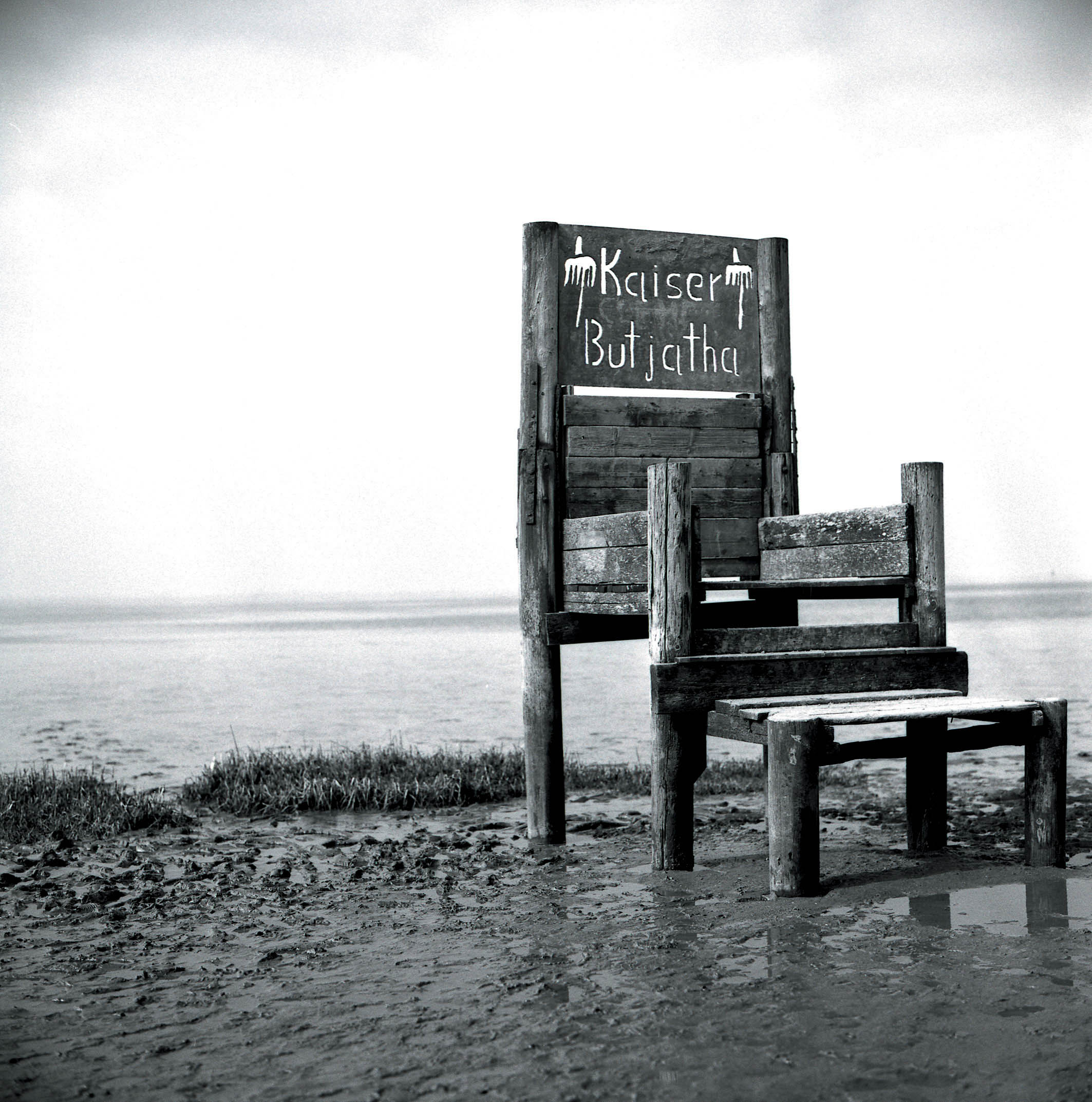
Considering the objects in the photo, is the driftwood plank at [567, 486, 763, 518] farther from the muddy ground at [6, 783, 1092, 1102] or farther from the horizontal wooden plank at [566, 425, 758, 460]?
the muddy ground at [6, 783, 1092, 1102]

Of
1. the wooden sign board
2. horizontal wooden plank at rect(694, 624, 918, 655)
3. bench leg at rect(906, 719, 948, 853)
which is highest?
the wooden sign board

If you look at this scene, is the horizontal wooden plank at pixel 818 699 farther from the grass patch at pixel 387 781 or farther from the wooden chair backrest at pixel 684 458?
the grass patch at pixel 387 781

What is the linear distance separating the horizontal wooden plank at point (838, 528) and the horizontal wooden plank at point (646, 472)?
2.17ft

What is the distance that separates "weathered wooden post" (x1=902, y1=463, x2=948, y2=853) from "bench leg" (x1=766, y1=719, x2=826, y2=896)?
109cm

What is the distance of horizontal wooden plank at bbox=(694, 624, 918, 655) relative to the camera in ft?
21.9

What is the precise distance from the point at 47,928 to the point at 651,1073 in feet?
11.4

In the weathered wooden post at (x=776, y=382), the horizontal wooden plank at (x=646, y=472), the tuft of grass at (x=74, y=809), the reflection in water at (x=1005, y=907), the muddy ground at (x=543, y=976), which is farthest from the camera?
the weathered wooden post at (x=776, y=382)

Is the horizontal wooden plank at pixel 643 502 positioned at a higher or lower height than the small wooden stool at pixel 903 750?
higher

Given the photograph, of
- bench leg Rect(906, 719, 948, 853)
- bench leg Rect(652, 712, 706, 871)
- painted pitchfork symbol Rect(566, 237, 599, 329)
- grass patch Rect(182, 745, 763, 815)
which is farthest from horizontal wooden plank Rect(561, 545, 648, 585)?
grass patch Rect(182, 745, 763, 815)

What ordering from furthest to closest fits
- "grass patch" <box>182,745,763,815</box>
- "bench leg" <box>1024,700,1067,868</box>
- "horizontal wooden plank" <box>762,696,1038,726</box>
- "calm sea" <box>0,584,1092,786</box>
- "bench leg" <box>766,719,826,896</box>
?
"calm sea" <box>0,584,1092,786</box>
"grass patch" <box>182,745,763,815</box>
"bench leg" <box>1024,700,1067,868</box>
"horizontal wooden plank" <box>762,696,1038,726</box>
"bench leg" <box>766,719,826,896</box>

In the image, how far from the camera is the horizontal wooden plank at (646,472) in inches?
323

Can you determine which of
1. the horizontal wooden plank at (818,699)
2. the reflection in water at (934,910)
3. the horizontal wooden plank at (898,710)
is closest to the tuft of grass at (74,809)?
the horizontal wooden plank at (818,699)

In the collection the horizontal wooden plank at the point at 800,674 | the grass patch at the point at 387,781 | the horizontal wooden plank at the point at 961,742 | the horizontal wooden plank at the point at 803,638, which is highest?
the horizontal wooden plank at the point at 803,638

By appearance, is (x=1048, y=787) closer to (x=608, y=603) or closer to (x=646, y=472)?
(x=608, y=603)
